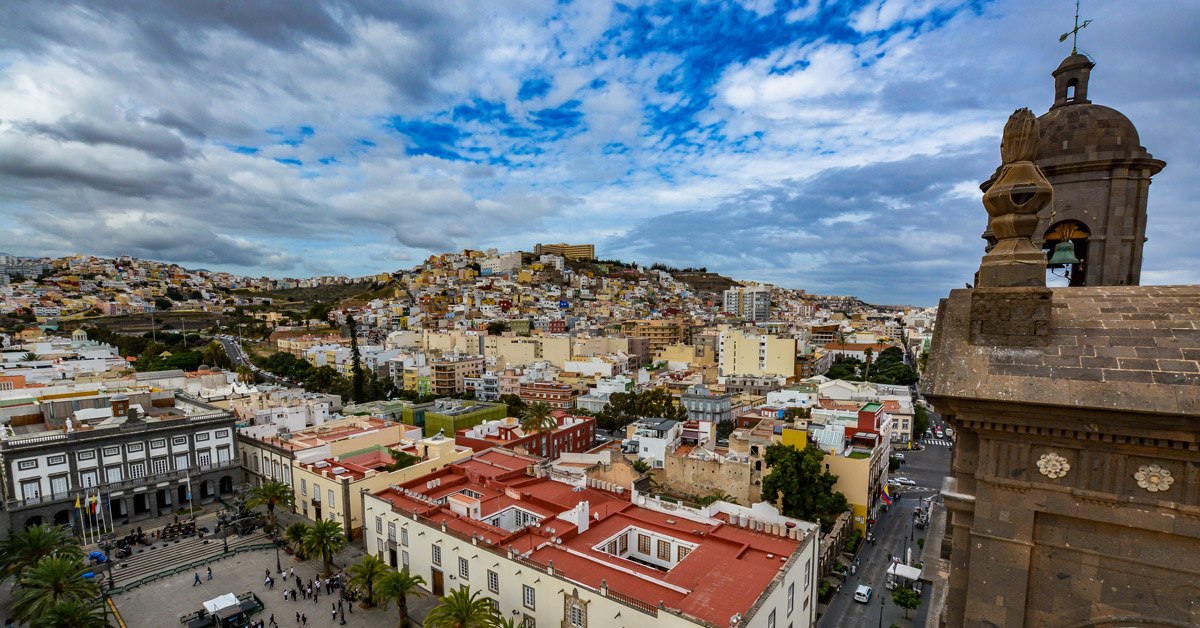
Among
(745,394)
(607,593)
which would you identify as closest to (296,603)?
(607,593)

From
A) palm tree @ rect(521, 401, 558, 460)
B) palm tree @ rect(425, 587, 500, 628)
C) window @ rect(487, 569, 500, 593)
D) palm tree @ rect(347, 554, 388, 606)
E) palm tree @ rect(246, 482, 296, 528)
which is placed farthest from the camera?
palm tree @ rect(521, 401, 558, 460)

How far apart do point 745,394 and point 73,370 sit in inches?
2977

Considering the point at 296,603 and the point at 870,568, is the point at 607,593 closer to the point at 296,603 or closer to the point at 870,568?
the point at 296,603

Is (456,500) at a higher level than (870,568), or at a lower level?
higher

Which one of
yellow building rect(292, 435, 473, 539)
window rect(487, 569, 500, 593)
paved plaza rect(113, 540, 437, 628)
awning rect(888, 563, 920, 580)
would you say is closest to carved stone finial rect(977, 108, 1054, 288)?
window rect(487, 569, 500, 593)

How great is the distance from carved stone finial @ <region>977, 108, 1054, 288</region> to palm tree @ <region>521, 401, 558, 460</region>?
126ft

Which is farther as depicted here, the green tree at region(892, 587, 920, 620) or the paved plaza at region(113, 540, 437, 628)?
the green tree at region(892, 587, 920, 620)

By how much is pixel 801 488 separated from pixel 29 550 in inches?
1564

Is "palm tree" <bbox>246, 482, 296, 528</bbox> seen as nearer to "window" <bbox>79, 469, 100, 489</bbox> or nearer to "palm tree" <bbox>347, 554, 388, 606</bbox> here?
"window" <bbox>79, 469, 100, 489</bbox>

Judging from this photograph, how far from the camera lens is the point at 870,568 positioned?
30.7 meters

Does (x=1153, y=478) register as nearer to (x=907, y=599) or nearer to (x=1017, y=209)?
(x=1017, y=209)

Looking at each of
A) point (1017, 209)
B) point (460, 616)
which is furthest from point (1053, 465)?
point (460, 616)

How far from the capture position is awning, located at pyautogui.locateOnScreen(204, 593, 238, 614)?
2239cm

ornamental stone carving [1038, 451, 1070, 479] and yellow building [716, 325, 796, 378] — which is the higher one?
ornamental stone carving [1038, 451, 1070, 479]
